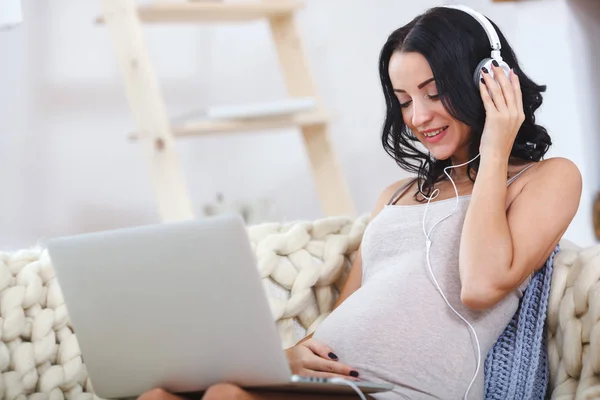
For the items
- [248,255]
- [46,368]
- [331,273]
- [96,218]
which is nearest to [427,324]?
[331,273]

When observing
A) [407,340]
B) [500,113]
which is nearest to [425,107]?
[500,113]

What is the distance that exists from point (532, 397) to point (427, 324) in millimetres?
180

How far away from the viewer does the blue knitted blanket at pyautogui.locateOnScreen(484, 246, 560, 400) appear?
1122 millimetres

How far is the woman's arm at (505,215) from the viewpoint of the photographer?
1.06 meters

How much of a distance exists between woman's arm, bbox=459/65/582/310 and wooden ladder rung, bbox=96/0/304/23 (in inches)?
48.2

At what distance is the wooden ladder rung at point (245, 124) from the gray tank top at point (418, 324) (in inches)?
39.8

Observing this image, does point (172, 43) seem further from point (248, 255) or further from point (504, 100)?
point (248, 255)

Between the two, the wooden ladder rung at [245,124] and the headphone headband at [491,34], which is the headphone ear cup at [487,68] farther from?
the wooden ladder rung at [245,124]

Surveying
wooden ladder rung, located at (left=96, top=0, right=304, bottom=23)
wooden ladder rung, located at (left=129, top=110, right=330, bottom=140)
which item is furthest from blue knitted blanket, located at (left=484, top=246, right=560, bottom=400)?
wooden ladder rung, located at (left=96, top=0, right=304, bottom=23)

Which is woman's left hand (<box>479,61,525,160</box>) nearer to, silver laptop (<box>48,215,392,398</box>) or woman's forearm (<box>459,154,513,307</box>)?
woman's forearm (<box>459,154,513,307</box>)

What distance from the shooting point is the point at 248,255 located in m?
0.87

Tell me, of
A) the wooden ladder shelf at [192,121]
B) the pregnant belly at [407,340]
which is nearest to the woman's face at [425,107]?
the pregnant belly at [407,340]

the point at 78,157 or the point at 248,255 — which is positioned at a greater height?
the point at 78,157

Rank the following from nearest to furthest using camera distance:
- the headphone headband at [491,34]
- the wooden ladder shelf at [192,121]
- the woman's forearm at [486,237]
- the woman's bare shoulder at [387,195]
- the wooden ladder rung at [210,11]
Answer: the woman's forearm at [486,237] < the headphone headband at [491,34] < the woman's bare shoulder at [387,195] < the wooden ladder shelf at [192,121] < the wooden ladder rung at [210,11]
